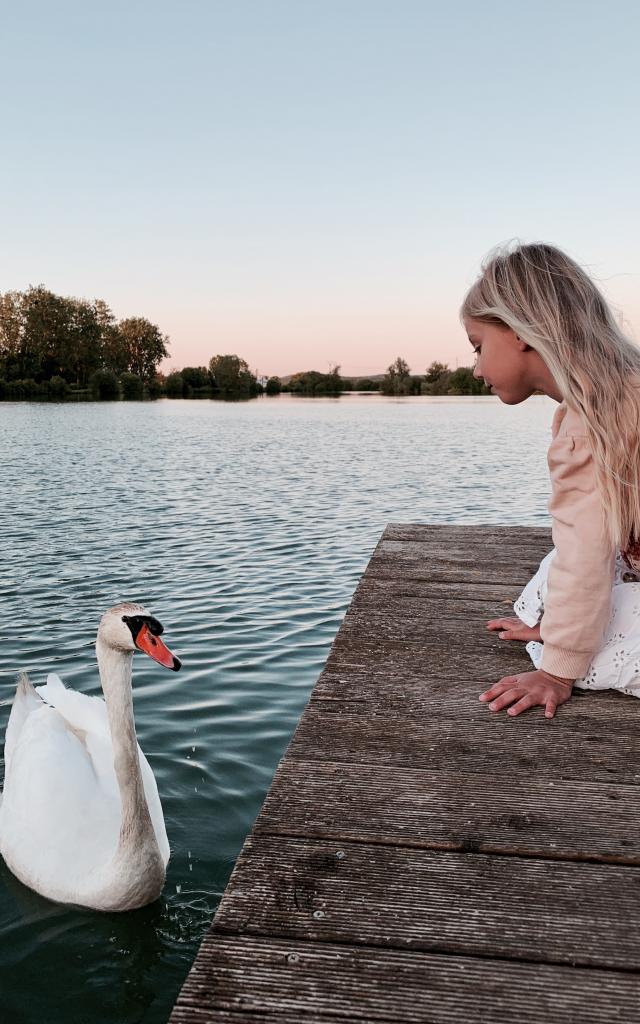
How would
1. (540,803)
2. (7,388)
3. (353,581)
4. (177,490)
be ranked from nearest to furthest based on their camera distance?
(540,803)
(353,581)
(177,490)
(7,388)

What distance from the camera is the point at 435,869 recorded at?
200 cm

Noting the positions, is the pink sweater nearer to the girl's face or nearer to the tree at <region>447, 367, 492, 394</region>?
the girl's face

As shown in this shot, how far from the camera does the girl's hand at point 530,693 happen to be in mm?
2873

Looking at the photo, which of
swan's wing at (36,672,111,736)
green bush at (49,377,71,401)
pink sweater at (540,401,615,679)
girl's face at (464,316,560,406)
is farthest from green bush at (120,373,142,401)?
pink sweater at (540,401,615,679)

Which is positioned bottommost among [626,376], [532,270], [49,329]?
[626,376]

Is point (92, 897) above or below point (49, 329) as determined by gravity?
below

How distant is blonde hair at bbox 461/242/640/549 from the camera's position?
2641 millimetres

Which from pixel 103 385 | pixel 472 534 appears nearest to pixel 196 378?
pixel 103 385

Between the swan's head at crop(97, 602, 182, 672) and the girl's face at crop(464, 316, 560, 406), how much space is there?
59.9 inches

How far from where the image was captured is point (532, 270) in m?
2.78

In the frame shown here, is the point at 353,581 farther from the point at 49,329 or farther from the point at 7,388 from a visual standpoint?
the point at 49,329

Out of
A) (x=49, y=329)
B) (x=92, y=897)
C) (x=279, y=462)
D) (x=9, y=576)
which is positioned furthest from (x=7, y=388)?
(x=92, y=897)

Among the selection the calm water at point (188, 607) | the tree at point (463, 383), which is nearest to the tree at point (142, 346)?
the tree at point (463, 383)

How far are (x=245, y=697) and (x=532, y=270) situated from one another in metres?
4.05
